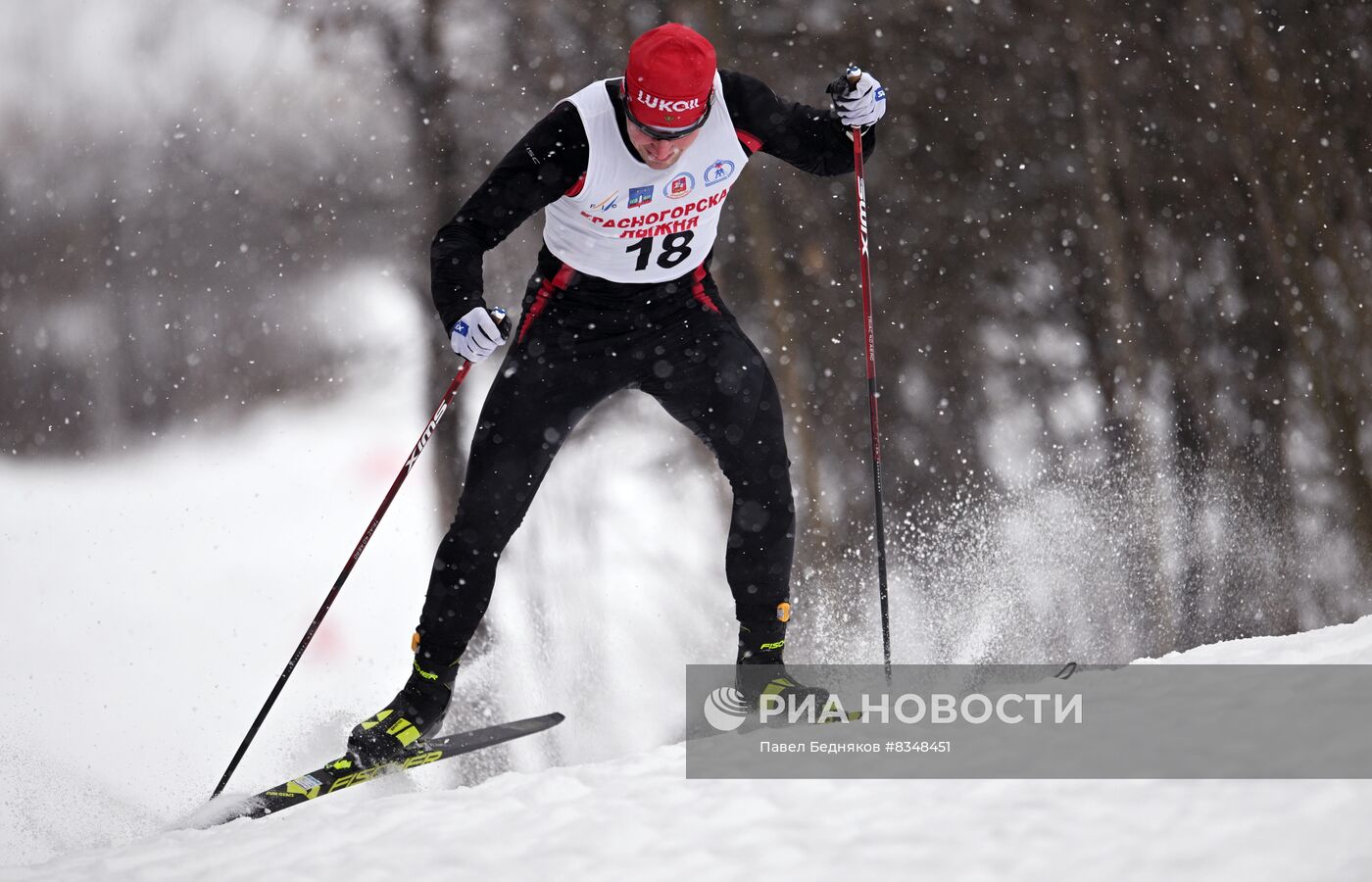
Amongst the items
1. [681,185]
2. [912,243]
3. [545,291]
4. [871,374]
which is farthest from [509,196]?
[912,243]

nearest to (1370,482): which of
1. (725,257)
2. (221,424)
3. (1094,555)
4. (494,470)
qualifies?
(1094,555)

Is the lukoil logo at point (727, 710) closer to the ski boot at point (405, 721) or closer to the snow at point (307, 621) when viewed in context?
the snow at point (307, 621)

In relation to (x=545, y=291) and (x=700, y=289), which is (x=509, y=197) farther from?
(x=700, y=289)

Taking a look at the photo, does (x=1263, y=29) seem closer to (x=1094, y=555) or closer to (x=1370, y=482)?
(x=1370, y=482)

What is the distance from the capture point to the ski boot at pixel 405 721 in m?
3.09

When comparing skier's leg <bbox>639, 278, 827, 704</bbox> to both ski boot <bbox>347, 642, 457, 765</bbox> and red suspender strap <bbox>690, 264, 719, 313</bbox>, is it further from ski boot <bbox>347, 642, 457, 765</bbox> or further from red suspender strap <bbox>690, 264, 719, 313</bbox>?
ski boot <bbox>347, 642, 457, 765</bbox>

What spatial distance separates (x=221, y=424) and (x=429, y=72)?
2.74 metres

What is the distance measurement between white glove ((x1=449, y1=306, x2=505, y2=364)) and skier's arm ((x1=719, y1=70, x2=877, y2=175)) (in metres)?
0.89

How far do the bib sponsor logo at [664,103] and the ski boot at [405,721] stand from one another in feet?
5.39

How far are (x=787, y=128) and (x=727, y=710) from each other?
5.73 feet

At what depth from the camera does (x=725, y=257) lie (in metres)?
7.45

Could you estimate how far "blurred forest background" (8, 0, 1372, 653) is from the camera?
6816mm

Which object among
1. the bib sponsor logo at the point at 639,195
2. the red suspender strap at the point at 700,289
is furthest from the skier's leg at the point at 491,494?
the bib sponsor logo at the point at 639,195

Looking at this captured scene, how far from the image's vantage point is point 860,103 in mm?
3094
